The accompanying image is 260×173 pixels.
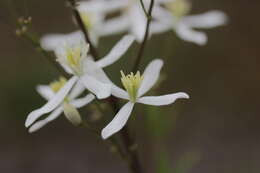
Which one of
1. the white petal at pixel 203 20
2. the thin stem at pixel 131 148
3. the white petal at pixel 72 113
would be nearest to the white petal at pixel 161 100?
the thin stem at pixel 131 148

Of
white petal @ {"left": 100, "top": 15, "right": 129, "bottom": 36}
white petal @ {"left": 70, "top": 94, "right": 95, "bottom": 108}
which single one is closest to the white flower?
white petal @ {"left": 100, "top": 15, "right": 129, "bottom": 36}

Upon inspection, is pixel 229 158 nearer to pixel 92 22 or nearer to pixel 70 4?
pixel 92 22

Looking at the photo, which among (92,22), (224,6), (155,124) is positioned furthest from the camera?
(224,6)

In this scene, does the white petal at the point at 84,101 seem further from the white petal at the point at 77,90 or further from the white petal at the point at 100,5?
the white petal at the point at 100,5

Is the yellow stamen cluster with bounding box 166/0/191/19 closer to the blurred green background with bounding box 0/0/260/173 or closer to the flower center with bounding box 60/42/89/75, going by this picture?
the flower center with bounding box 60/42/89/75

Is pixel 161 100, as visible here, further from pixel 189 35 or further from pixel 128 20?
pixel 128 20

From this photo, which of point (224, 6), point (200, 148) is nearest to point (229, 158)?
point (200, 148)
